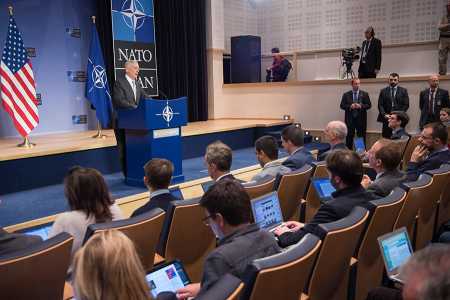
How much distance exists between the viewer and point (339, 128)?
3.89 m

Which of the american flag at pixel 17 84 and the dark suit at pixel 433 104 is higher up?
the american flag at pixel 17 84

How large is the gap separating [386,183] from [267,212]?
2.59ft

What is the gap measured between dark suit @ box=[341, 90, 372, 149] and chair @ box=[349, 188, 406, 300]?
5.75 m

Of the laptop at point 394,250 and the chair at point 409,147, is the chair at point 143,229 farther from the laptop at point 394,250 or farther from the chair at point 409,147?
the chair at point 409,147

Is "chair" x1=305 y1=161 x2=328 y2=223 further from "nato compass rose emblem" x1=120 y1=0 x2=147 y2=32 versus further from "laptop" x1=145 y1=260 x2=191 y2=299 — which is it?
"nato compass rose emblem" x1=120 y1=0 x2=147 y2=32

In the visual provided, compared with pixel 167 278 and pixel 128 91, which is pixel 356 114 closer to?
pixel 128 91

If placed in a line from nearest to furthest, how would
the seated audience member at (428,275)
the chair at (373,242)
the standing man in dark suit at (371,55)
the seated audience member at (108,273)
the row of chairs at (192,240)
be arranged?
the seated audience member at (428,275) < the seated audience member at (108,273) < the row of chairs at (192,240) < the chair at (373,242) < the standing man in dark suit at (371,55)

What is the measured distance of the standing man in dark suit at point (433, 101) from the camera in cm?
684

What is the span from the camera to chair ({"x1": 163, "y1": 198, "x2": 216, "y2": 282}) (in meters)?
2.17

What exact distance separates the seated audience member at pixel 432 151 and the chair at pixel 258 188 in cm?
126

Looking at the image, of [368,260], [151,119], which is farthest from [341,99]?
[368,260]

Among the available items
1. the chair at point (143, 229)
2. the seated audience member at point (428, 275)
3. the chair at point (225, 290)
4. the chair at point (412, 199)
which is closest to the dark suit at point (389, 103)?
the chair at point (412, 199)

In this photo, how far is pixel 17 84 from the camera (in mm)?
5922

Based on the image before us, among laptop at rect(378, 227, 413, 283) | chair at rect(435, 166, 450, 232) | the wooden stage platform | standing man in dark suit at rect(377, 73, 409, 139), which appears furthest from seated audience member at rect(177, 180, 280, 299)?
standing man in dark suit at rect(377, 73, 409, 139)
